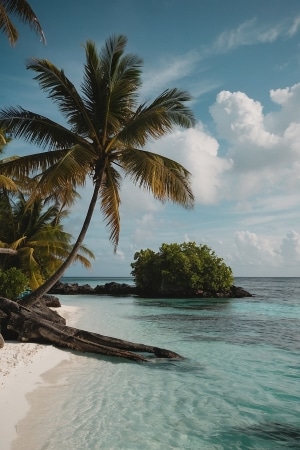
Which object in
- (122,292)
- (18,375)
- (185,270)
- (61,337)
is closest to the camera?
(18,375)

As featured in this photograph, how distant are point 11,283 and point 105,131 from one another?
323 inches

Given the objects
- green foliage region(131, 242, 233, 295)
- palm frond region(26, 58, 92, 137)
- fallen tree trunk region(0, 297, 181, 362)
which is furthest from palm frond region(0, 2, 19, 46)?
green foliage region(131, 242, 233, 295)

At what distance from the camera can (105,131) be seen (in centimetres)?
1150

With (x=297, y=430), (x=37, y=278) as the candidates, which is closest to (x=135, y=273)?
(x=37, y=278)

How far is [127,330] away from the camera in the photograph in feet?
48.3

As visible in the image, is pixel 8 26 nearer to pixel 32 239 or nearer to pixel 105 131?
pixel 105 131

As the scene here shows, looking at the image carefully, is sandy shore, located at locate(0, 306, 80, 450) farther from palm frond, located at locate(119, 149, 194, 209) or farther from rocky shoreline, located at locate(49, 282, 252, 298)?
rocky shoreline, located at locate(49, 282, 252, 298)

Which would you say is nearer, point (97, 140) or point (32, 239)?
point (97, 140)

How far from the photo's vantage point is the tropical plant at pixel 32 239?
19359mm

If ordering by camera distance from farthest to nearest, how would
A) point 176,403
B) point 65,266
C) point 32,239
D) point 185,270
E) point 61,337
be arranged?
point 185,270 → point 32,239 → point 65,266 → point 61,337 → point 176,403

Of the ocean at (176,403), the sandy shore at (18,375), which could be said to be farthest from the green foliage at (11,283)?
the ocean at (176,403)

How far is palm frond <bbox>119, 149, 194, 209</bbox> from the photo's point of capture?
10922 mm

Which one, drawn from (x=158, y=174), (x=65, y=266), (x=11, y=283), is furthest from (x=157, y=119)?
(x=11, y=283)

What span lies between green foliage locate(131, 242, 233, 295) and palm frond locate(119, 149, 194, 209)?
3058cm
